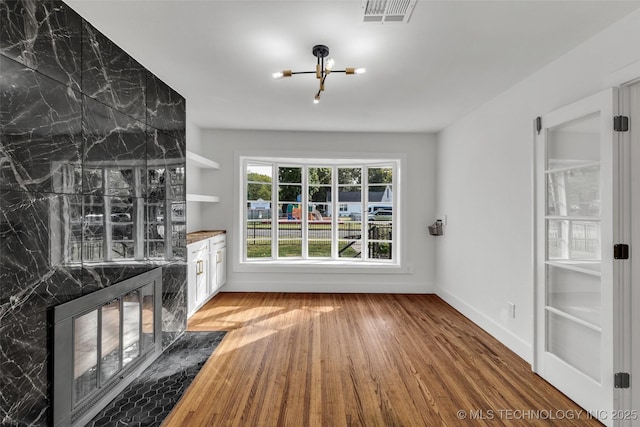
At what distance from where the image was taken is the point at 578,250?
7.18 ft

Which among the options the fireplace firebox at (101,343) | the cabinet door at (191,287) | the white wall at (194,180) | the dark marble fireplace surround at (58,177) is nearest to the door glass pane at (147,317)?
the fireplace firebox at (101,343)

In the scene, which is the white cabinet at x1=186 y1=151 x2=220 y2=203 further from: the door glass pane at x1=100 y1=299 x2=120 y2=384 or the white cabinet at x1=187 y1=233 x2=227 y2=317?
the door glass pane at x1=100 y1=299 x2=120 y2=384

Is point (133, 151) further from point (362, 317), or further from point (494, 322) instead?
point (494, 322)

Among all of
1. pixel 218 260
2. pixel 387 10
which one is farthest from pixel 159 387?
pixel 387 10

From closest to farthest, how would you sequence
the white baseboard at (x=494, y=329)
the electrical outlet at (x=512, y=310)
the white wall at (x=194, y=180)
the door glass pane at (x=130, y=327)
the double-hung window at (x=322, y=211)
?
the door glass pane at (x=130, y=327), the white baseboard at (x=494, y=329), the electrical outlet at (x=512, y=310), the white wall at (x=194, y=180), the double-hung window at (x=322, y=211)

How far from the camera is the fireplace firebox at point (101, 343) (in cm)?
179

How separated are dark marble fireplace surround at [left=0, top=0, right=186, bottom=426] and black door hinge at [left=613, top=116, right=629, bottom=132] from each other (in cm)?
322

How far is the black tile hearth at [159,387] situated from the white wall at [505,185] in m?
2.84

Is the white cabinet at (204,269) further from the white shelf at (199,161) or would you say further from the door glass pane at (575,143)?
the door glass pane at (575,143)

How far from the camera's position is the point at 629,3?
1827 mm

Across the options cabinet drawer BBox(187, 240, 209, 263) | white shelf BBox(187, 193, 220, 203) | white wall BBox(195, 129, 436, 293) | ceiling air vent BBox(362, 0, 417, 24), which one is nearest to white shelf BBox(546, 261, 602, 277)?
ceiling air vent BBox(362, 0, 417, 24)

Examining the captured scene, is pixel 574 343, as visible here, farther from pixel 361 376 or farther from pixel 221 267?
pixel 221 267

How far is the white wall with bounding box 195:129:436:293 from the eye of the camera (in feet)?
15.7

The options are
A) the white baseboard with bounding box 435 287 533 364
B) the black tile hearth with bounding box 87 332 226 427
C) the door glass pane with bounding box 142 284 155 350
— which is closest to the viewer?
the black tile hearth with bounding box 87 332 226 427
